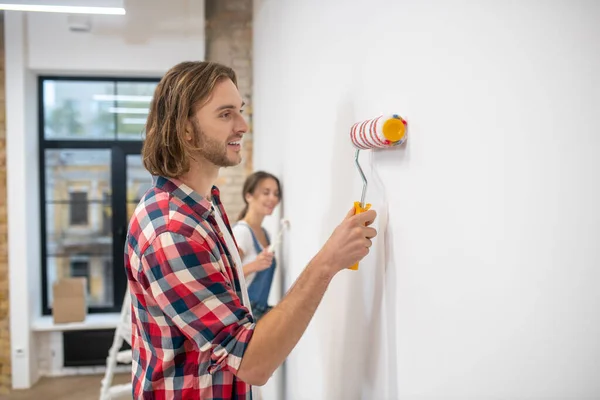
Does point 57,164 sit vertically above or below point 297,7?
below

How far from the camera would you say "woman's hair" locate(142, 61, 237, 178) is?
1218 mm

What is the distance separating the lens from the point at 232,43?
4.40m

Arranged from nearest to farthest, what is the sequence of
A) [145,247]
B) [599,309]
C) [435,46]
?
[599,309] → [435,46] → [145,247]

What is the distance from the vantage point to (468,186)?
2.72ft

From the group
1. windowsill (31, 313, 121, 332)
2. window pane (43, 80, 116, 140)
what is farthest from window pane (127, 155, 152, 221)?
windowsill (31, 313, 121, 332)

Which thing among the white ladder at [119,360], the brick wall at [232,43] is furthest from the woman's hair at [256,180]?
the brick wall at [232,43]

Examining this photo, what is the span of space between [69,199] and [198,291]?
400 centimetres

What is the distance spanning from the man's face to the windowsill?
11.4 ft

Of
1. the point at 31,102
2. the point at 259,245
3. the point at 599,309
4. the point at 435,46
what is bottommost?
the point at 259,245

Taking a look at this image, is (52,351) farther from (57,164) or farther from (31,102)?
(31,102)

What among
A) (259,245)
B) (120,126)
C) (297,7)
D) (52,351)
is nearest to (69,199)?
(120,126)

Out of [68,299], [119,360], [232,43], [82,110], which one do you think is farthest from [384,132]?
[82,110]

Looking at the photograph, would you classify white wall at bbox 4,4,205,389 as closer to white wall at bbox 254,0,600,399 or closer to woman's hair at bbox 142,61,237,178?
white wall at bbox 254,0,600,399

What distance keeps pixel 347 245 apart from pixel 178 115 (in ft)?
1.67
